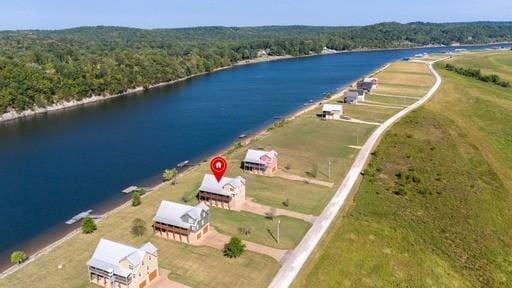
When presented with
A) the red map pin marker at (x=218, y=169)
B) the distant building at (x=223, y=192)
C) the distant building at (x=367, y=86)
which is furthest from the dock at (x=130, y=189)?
the distant building at (x=367, y=86)

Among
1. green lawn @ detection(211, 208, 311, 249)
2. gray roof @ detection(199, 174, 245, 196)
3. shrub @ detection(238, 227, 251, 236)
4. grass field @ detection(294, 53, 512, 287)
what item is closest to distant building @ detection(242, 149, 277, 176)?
gray roof @ detection(199, 174, 245, 196)

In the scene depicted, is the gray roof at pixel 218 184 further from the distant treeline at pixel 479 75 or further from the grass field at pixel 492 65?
the grass field at pixel 492 65

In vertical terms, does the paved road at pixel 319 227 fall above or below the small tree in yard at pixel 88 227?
below

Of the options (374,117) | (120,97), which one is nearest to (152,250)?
(374,117)

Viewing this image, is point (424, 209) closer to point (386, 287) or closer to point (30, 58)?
point (386, 287)

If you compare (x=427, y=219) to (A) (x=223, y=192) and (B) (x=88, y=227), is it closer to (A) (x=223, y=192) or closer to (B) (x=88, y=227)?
(A) (x=223, y=192)

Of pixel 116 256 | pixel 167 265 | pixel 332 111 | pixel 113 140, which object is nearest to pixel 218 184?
pixel 167 265

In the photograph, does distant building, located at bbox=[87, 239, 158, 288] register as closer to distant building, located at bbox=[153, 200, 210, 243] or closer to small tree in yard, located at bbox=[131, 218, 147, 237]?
distant building, located at bbox=[153, 200, 210, 243]
